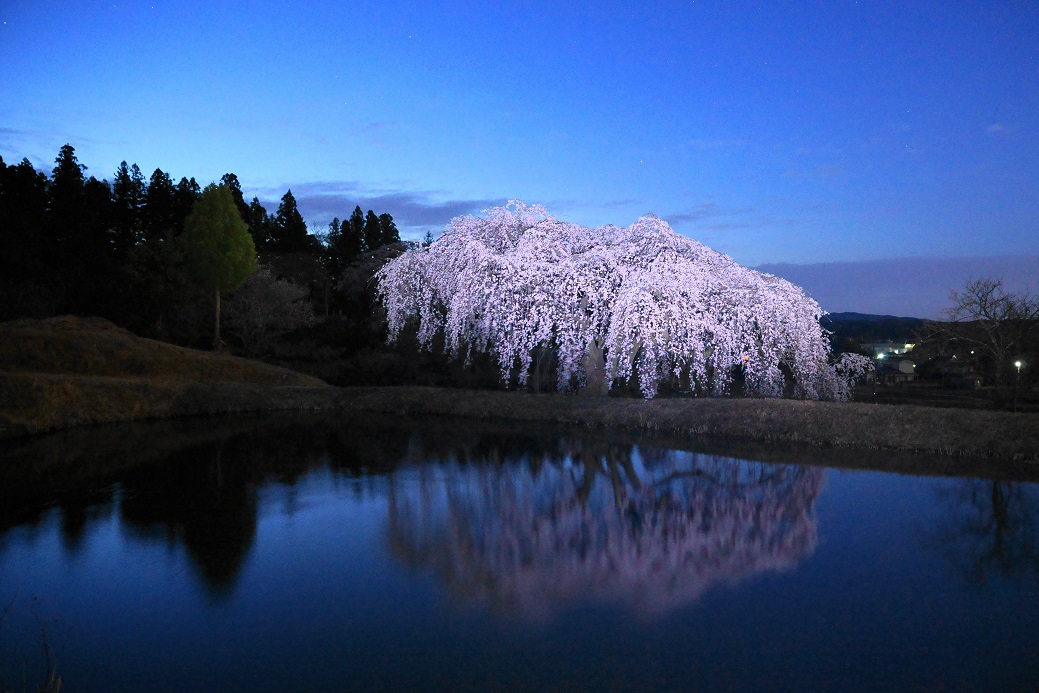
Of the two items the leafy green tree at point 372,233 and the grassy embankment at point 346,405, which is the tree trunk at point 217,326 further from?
the leafy green tree at point 372,233

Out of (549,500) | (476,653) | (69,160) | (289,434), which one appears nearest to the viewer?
(476,653)

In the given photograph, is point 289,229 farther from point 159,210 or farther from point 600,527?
point 600,527

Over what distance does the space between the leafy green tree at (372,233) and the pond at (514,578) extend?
4157cm

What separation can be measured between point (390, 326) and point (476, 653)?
16.1m

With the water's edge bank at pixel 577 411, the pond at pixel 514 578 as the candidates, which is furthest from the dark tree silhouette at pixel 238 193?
the pond at pixel 514 578

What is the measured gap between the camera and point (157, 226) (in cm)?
4919

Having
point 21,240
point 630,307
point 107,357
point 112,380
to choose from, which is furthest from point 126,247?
point 630,307

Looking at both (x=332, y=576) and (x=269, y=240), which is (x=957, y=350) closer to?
(x=332, y=576)

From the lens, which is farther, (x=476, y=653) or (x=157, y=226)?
(x=157, y=226)

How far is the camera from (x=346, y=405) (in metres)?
22.4

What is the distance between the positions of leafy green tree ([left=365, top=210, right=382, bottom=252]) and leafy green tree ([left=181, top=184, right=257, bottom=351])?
61.3ft

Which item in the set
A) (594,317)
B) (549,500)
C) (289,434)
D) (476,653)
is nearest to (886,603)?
(476,653)

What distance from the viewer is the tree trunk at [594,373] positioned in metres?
19.5

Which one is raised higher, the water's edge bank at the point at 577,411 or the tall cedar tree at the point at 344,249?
the tall cedar tree at the point at 344,249
